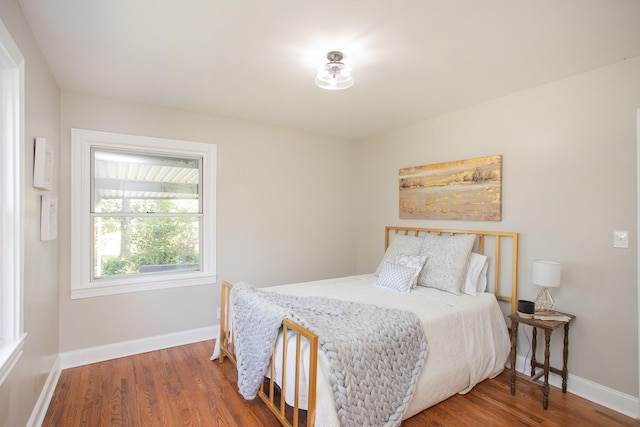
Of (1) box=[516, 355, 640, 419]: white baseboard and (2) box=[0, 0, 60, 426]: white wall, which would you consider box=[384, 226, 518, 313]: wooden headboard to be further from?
(2) box=[0, 0, 60, 426]: white wall

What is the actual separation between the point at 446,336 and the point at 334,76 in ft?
6.41

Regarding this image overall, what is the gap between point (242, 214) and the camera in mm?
3594

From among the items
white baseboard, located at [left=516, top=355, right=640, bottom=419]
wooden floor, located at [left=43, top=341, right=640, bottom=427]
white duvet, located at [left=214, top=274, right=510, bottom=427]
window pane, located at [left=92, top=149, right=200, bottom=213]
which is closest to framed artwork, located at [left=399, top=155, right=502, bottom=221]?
white duvet, located at [left=214, top=274, right=510, bottom=427]

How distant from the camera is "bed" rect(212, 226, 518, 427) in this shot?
1.73 m

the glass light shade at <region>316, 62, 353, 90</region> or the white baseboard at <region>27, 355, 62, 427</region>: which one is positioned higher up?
the glass light shade at <region>316, 62, 353, 90</region>

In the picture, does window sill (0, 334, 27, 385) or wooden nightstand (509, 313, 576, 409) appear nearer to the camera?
window sill (0, 334, 27, 385)

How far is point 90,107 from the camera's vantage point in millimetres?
2842

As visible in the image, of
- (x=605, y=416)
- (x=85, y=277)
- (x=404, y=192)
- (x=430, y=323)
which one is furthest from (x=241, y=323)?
(x=605, y=416)

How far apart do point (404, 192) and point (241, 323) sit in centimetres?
231

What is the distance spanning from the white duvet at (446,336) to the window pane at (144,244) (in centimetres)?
120

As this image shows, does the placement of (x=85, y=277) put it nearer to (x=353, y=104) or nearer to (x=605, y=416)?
(x=353, y=104)

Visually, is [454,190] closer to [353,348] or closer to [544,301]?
[544,301]

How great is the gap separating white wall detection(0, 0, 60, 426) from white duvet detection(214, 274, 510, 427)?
1.34 m

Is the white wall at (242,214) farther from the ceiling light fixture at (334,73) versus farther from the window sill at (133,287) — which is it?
the ceiling light fixture at (334,73)
